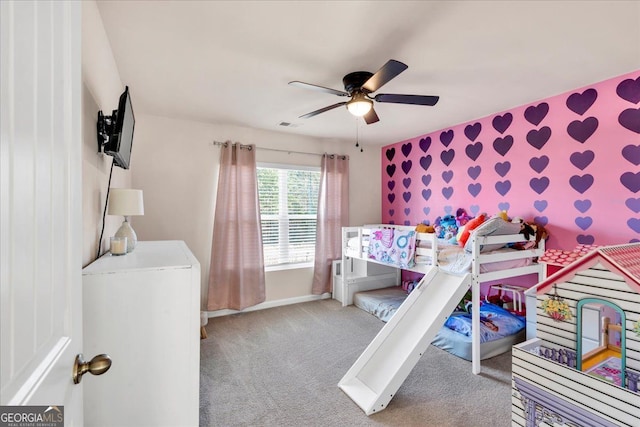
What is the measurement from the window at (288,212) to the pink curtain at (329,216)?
0.43 ft

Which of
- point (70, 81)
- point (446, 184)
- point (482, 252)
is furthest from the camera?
point (446, 184)

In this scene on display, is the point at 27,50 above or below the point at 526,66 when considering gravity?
below

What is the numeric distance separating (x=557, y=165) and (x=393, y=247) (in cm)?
168

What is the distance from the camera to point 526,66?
2135mm

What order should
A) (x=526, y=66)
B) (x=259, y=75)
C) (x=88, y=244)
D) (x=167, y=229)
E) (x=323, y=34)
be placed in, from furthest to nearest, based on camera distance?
1. (x=167, y=229)
2. (x=259, y=75)
3. (x=526, y=66)
4. (x=323, y=34)
5. (x=88, y=244)

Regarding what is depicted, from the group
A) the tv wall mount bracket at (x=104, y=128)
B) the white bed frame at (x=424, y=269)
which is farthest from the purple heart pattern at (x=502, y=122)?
the tv wall mount bracket at (x=104, y=128)

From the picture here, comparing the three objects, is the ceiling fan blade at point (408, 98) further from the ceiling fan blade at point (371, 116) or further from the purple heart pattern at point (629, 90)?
A: the purple heart pattern at point (629, 90)

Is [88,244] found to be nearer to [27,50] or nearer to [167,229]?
[27,50]

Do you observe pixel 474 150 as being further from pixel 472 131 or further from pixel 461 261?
pixel 461 261

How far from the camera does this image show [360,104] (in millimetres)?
2143

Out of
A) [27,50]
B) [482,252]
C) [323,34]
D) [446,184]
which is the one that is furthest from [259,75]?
[446,184]

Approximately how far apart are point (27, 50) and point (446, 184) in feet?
12.7

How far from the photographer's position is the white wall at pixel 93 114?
1.39 m

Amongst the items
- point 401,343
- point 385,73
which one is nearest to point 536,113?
point 385,73
